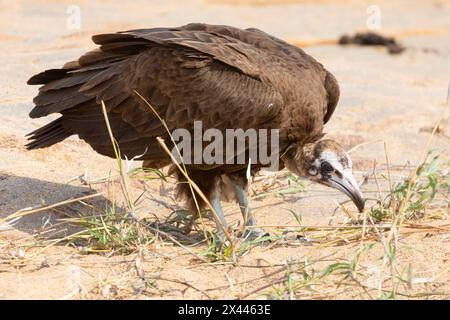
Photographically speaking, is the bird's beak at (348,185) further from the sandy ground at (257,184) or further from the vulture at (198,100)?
the sandy ground at (257,184)

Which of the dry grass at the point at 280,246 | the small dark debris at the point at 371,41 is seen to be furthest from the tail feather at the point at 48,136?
the small dark debris at the point at 371,41

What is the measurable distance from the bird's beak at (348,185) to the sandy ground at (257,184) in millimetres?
368

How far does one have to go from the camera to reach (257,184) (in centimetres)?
680

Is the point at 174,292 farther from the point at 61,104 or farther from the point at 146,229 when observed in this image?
the point at 61,104

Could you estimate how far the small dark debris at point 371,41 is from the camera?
41.0ft

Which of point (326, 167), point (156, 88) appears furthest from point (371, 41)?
point (156, 88)

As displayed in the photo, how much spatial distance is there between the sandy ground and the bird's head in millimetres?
388

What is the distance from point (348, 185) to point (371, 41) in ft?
23.8

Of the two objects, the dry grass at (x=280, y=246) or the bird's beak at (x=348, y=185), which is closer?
the dry grass at (x=280, y=246)

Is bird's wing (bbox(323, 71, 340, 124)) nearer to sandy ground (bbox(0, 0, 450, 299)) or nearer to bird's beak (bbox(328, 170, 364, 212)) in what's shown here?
bird's beak (bbox(328, 170, 364, 212))

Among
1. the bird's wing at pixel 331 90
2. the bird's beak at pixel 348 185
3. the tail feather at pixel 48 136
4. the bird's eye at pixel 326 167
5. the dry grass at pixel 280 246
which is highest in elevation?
the bird's wing at pixel 331 90

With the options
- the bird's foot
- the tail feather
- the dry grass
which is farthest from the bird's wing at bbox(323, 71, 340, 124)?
the tail feather

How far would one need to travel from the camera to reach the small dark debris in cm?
1249

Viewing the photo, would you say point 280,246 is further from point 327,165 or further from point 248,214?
point 327,165
